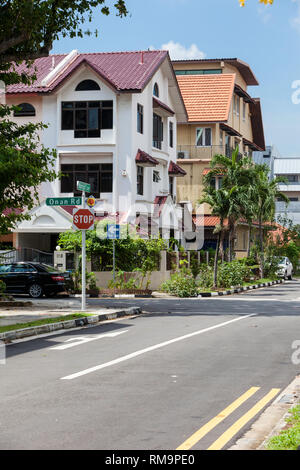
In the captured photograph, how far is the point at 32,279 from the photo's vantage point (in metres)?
29.6

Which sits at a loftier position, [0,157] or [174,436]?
[0,157]

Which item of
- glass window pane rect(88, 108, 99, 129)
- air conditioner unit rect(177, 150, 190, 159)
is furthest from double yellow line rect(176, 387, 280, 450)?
air conditioner unit rect(177, 150, 190, 159)

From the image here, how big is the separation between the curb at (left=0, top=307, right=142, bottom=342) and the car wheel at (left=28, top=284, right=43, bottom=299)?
8545mm

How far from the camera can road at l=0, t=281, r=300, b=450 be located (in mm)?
6984

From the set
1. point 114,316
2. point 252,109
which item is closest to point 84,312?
point 114,316

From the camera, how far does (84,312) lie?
20.4 m

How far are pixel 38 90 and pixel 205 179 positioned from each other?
998 centimetres

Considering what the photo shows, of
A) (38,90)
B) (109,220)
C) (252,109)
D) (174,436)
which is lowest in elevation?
(174,436)

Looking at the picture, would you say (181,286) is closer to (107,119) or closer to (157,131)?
(107,119)

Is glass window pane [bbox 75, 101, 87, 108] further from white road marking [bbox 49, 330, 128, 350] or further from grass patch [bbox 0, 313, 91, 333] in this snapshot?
white road marking [bbox 49, 330, 128, 350]

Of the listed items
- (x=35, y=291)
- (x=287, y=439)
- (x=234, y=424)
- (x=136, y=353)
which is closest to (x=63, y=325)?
(x=136, y=353)

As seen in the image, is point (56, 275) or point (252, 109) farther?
point (252, 109)

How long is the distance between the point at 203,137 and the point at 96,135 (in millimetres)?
16285

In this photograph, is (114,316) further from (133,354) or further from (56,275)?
(56,275)
